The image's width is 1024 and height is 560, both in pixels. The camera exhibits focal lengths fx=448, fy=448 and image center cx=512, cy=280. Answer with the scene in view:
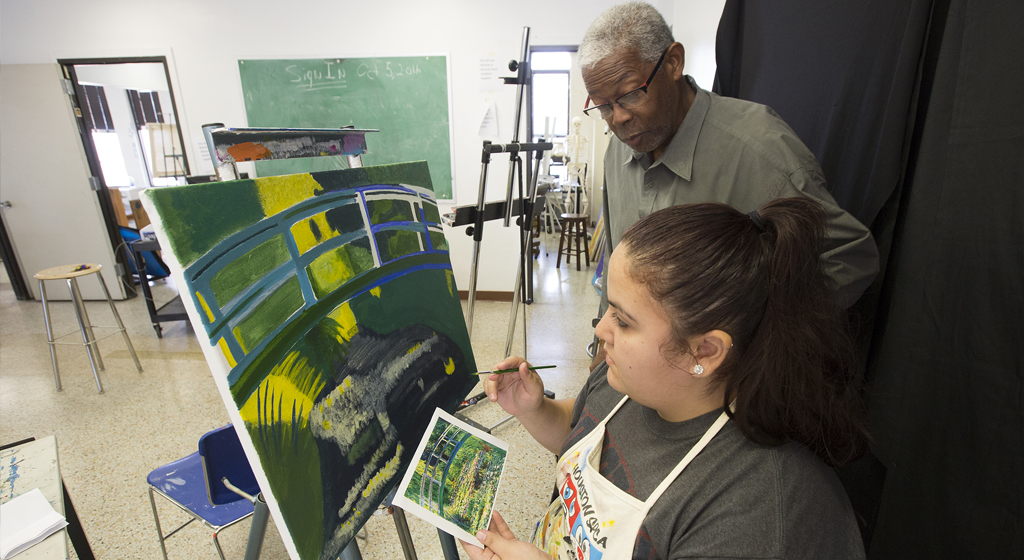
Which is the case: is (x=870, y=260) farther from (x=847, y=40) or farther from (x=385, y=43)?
(x=385, y=43)

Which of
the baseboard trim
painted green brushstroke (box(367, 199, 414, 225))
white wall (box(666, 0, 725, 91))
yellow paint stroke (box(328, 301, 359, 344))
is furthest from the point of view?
the baseboard trim

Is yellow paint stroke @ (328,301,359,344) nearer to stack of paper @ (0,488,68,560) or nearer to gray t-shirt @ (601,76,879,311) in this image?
stack of paper @ (0,488,68,560)

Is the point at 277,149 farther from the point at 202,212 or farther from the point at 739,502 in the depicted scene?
the point at 739,502

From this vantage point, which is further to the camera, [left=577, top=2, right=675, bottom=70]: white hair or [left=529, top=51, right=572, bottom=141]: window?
[left=529, top=51, right=572, bottom=141]: window

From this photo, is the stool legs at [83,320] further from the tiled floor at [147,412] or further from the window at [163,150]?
the window at [163,150]

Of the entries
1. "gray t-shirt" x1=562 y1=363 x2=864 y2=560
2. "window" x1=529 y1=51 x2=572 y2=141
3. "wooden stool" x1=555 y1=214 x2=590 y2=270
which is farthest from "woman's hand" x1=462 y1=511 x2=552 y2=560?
"window" x1=529 y1=51 x2=572 y2=141

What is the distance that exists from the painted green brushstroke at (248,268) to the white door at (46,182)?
4505 mm

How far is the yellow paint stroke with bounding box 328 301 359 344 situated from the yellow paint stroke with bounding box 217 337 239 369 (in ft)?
0.64

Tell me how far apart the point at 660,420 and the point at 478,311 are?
311 centimetres

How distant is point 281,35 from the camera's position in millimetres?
3461

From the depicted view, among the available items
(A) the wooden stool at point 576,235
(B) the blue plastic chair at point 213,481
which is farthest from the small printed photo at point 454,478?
(A) the wooden stool at point 576,235

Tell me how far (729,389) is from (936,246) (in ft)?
1.83

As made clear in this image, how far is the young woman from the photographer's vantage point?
59 centimetres

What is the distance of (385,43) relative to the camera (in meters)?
3.44
